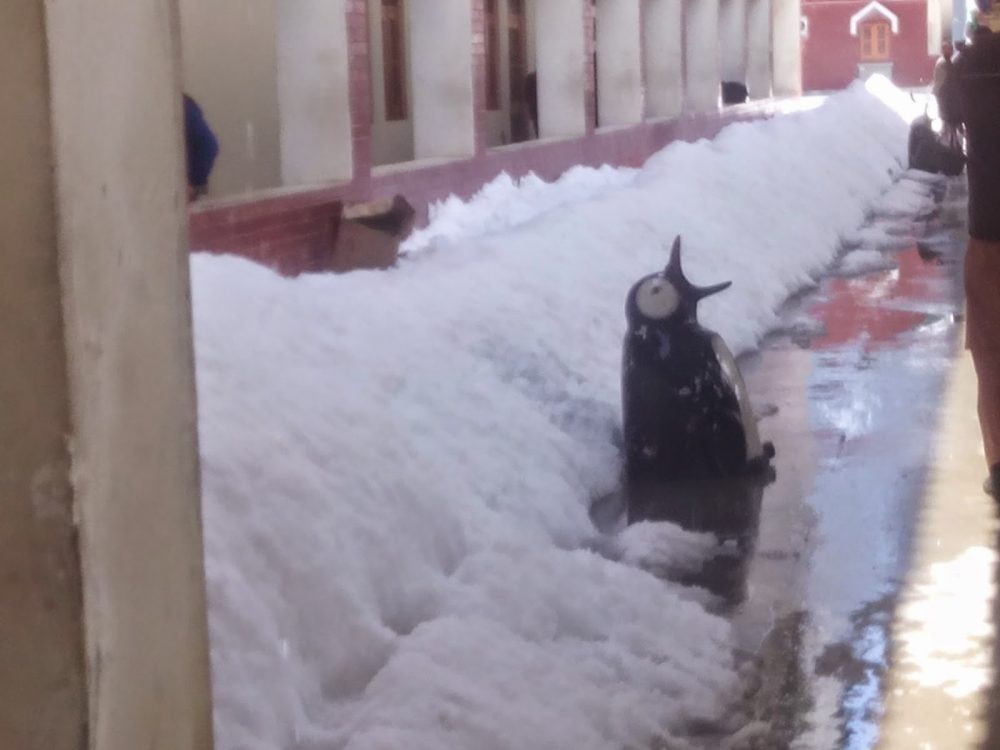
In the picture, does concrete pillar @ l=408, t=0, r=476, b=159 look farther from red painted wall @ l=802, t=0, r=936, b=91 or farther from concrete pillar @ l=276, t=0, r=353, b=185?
red painted wall @ l=802, t=0, r=936, b=91

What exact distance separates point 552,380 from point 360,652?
3.37 metres

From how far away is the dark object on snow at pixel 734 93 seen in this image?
2589 centimetres

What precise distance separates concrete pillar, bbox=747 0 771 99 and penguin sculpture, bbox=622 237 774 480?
2132cm

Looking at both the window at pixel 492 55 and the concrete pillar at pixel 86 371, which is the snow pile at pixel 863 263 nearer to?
the window at pixel 492 55

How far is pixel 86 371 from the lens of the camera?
9.29 feet

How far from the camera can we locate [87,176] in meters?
2.84

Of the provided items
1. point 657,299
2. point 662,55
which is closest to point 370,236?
point 657,299

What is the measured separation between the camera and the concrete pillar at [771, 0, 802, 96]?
A: 2978 cm

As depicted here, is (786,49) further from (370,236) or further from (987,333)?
(987,333)

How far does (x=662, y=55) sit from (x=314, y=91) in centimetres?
1042

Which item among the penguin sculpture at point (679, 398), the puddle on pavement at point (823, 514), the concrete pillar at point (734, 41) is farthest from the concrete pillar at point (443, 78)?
the concrete pillar at point (734, 41)

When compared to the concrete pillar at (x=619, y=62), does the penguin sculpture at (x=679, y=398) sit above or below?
below

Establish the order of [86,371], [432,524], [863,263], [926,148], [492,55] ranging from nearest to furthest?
1. [86,371]
2. [432,524]
3. [863,263]
4. [492,55]
5. [926,148]

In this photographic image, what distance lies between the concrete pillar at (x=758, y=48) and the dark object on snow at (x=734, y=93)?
1861mm
